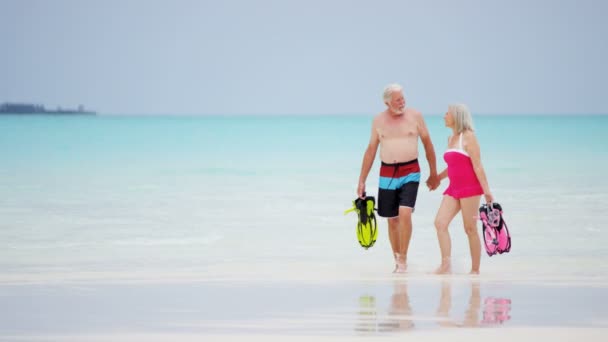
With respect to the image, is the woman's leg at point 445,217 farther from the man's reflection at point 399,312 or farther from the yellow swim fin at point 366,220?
the man's reflection at point 399,312

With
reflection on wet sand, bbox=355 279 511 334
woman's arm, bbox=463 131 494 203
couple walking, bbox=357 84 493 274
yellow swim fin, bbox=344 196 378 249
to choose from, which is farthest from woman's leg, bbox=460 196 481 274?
reflection on wet sand, bbox=355 279 511 334

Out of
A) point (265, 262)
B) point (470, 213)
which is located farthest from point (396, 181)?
point (265, 262)

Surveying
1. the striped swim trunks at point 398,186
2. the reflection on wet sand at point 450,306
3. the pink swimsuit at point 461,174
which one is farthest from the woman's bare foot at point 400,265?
the reflection on wet sand at point 450,306

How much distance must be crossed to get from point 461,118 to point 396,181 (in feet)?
2.36

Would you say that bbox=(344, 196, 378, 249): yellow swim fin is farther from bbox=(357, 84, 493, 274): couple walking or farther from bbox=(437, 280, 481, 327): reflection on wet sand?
bbox=(437, 280, 481, 327): reflection on wet sand

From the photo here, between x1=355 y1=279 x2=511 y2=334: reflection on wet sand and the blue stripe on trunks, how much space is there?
113 centimetres

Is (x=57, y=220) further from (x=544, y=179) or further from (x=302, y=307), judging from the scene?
(x=544, y=179)

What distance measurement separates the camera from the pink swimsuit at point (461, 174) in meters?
7.39

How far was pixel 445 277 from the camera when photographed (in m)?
7.42

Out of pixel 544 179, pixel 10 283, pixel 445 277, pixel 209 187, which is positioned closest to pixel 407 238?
pixel 445 277

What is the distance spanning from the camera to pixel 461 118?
7.31 m

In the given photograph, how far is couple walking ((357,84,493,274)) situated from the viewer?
7.38 meters

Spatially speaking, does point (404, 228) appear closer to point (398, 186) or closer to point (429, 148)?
point (398, 186)

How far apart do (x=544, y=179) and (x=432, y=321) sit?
Result: 14206mm
